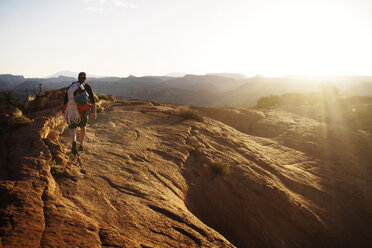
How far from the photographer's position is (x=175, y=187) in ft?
19.0

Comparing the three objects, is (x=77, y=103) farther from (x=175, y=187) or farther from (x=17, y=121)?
(x=175, y=187)

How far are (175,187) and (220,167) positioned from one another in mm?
1928

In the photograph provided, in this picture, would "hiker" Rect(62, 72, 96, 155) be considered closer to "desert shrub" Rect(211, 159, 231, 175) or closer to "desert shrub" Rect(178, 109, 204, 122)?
"desert shrub" Rect(211, 159, 231, 175)

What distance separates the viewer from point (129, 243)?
3.06 meters

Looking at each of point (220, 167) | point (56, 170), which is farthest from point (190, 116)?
point (56, 170)

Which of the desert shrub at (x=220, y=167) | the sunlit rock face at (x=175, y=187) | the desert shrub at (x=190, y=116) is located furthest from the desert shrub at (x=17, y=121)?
the desert shrub at (x=190, y=116)

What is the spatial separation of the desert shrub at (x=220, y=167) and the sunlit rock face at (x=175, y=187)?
0.11ft

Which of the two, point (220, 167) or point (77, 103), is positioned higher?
point (77, 103)

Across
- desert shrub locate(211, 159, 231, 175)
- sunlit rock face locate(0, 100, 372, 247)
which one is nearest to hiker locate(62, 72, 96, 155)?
sunlit rock face locate(0, 100, 372, 247)

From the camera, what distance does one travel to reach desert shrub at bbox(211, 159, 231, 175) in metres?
7.05

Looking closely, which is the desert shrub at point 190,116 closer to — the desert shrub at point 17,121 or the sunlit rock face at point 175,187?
the sunlit rock face at point 175,187

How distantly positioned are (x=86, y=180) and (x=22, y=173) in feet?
3.63

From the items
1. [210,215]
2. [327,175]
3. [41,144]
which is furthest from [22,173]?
[327,175]

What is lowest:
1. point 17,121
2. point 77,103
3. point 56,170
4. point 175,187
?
point 175,187
